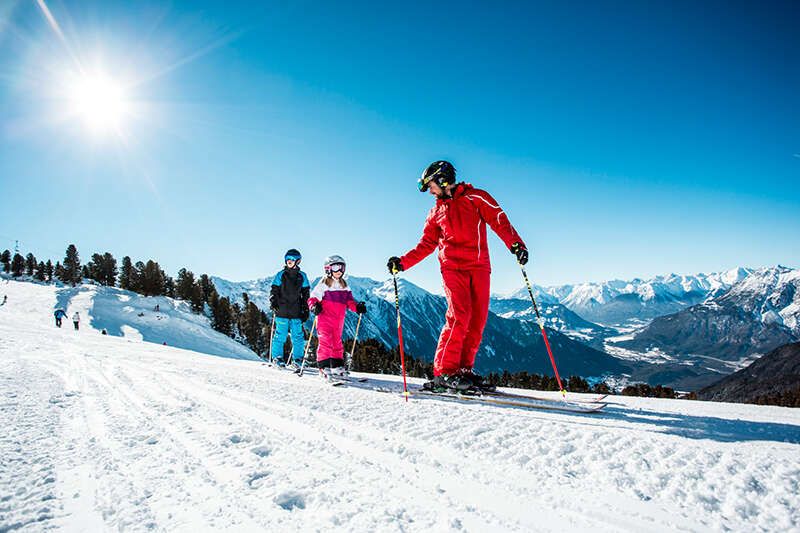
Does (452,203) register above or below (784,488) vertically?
above

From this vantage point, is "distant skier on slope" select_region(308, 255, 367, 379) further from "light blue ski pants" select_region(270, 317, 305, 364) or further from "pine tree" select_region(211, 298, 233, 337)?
"pine tree" select_region(211, 298, 233, 337)

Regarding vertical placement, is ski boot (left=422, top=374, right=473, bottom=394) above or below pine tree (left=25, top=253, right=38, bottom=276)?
below

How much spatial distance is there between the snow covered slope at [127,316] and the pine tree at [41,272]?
26349mm

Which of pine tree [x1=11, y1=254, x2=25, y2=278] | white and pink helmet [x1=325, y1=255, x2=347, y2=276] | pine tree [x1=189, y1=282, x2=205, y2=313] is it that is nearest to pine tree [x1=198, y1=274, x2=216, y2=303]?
pine tree [x1=189, y1=282, x2=205, y2=313]

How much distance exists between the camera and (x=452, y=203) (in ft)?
17.9

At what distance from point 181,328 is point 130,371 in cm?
3954

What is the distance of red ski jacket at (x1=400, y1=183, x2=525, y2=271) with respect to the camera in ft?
17.4

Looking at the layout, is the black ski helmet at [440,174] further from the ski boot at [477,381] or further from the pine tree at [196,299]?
the pine tree at [196,299]

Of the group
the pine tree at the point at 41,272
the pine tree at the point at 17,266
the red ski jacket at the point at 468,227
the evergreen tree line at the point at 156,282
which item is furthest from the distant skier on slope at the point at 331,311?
the pine tree at the point at 17,266

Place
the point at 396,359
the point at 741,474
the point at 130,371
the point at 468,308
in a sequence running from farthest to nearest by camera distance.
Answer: the point at 396,359 → the point at 130,371 → the point at 468,308 → the point at 741,474

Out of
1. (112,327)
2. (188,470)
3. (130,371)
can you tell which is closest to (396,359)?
(112,327)

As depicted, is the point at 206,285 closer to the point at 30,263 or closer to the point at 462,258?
the point at 30,263

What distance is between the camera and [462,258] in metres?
5.28

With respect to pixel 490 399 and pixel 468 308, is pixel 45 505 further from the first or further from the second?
pixel 468 308
